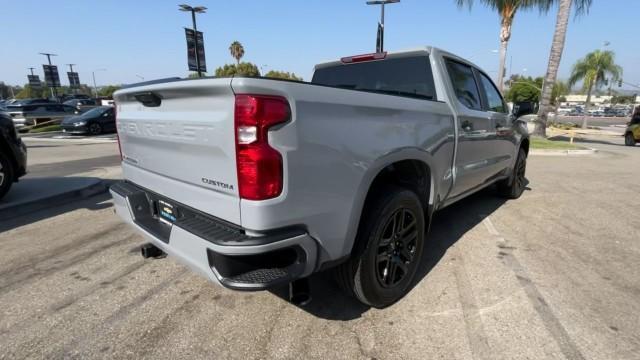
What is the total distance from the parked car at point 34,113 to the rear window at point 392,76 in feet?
74.2

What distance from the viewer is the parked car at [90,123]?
56.4 ft

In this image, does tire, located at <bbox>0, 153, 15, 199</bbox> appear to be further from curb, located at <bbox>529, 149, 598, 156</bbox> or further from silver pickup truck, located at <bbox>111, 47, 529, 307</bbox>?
curb, located at <bbox>529, 149, 598, 156</bbox>

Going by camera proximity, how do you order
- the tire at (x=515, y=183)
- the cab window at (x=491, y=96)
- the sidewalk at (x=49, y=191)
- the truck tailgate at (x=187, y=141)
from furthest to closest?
the tire at (x=515, y=183) → the sidewalk at (x=49, y=191) → the cab window at (x=491, y=96) → the truck tailgate at (x=187, y=141)

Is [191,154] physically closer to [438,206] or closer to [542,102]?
[438,206]

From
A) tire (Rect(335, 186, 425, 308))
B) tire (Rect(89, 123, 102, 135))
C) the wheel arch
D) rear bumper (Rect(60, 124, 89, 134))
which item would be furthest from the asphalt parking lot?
tire (Rect(89, 123, 102, 135))

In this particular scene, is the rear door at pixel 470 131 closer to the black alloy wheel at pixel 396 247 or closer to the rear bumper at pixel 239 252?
the black alloy wheel at pixel 396 247

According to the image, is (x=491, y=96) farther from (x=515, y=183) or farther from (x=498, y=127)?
(x=515, y=183)

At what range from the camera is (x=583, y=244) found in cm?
397

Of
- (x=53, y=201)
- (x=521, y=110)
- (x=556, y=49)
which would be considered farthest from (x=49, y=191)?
(x=556, y=49)

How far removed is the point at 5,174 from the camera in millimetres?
5090

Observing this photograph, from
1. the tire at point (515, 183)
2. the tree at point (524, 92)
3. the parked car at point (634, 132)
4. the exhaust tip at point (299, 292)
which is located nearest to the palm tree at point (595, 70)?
the parked car at point (634, 132)

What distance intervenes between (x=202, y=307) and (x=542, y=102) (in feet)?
55.3

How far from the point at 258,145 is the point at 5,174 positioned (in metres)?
5.27

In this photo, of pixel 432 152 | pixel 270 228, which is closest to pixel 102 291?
pixel 270 228
